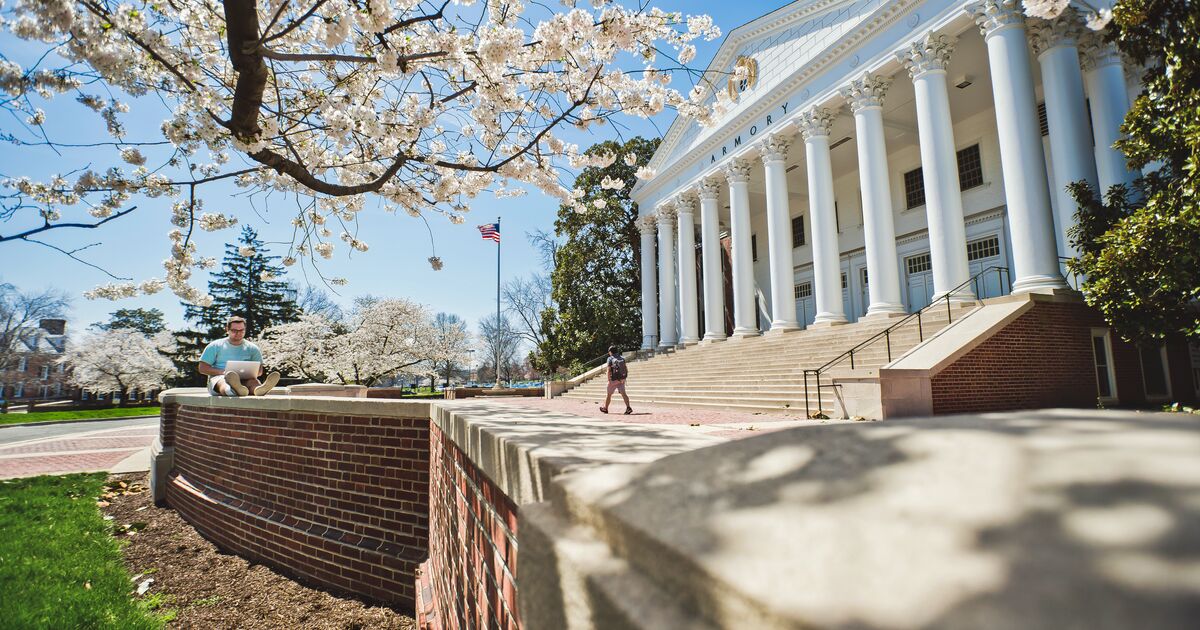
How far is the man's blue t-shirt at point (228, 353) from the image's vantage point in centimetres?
860

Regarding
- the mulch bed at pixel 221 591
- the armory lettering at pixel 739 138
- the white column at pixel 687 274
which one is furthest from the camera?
the white column at pixel 687 274

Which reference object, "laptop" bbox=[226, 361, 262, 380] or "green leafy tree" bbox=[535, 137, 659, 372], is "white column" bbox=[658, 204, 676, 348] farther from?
"laptop" bbox=[226, 361, 262, 380]

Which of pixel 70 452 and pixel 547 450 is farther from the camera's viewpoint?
pixel 70 452

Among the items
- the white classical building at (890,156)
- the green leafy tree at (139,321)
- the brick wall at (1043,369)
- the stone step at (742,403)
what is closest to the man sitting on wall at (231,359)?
the white classical building at (890,156)

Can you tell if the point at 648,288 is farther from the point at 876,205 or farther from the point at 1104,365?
the point at 1104,365

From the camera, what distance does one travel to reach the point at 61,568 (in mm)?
6004

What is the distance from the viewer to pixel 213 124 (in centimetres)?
536

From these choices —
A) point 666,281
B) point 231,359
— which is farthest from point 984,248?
point 231,359

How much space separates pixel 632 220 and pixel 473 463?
2934 centimetres

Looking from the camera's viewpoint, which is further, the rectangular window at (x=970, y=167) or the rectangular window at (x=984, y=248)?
the rectangular window at (x=970, y=167)

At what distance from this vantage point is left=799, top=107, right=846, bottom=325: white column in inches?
643

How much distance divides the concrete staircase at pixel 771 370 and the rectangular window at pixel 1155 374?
375 centimetres

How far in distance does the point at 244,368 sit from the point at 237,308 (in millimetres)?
47469

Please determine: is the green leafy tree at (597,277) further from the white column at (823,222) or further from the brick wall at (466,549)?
the brick wall at (466,549)
